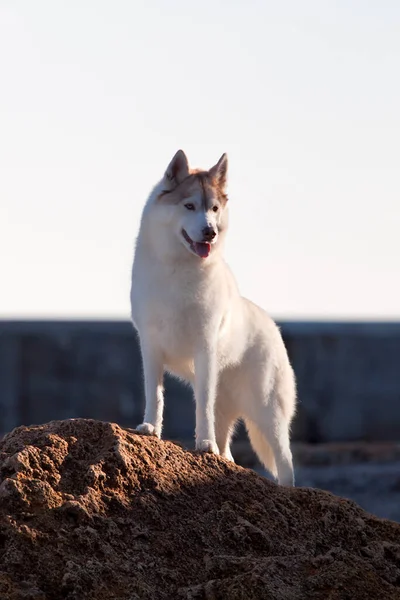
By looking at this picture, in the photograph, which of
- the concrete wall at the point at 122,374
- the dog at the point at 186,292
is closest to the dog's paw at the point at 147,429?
the dog at the point at 186,292

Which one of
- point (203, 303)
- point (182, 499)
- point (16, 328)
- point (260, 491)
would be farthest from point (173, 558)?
point (16, 328)

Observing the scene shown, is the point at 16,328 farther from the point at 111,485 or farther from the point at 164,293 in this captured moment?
the point at 111,485

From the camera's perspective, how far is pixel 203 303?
20.8 feet

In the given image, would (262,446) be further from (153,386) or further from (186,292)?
(186,292)

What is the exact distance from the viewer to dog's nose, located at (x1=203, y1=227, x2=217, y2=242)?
6203mm

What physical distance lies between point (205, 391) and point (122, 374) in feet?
25.6

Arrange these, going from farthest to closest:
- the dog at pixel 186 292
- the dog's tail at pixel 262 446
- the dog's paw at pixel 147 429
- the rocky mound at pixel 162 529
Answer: the dog's tail at pixel 262 446
the dog at pixel 186 292
the dog's paw at pixel 147 429
the rocky mound at pixel 162 529

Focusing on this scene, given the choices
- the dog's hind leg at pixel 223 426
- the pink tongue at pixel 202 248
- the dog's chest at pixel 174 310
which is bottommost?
the dog's hind leg at pixel 223 426

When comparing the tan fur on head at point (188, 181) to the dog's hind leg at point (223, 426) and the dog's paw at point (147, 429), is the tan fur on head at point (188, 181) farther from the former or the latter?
the dog's hind leg at point (223, 426)

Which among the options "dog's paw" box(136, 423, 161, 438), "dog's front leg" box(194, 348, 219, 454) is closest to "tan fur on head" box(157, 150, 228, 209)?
→ "dog's front leg" box(194, 348, 219, 454)

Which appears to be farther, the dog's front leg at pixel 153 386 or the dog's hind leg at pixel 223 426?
the dog's hind leg at pixel 223 426

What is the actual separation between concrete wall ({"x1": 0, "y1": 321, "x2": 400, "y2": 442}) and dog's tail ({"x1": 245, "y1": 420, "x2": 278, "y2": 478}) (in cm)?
633

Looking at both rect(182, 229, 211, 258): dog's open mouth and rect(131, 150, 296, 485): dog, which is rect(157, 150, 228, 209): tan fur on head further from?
rect(182, 229, 211, 258): dog's open mouth

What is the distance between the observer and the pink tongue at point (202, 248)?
6.29 metres
